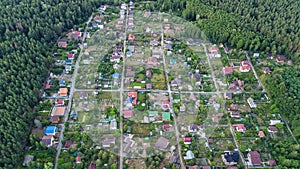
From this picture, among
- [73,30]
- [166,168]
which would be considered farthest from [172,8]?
[166,168]

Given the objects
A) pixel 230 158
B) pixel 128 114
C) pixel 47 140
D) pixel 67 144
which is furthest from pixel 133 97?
pixel 230 158

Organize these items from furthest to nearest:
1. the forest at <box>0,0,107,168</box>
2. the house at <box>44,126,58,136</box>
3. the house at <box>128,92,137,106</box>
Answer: the house at <box>128,92,137,106</box>
the house at <box>44,126,58,136</box>
the forest at <box>0,0,107,168</box>

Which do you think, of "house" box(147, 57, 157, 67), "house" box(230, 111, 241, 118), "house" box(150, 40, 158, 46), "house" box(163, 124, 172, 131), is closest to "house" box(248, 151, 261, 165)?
"house" box(230, 111, 241, 118)

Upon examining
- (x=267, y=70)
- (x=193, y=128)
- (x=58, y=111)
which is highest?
(x=267, y=70)

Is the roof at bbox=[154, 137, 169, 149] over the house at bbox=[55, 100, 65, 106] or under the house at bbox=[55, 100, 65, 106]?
under

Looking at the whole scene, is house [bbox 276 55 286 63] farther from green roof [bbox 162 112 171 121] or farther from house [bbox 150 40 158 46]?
green roof [bbox 162 112 171 121]

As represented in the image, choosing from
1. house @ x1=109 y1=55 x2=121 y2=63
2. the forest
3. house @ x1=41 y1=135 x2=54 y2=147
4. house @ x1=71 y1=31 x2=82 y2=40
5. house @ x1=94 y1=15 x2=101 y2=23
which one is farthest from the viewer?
house @ x1=94 y1=15 x2=101 y2=23

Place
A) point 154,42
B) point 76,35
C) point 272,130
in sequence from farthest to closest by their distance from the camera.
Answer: point 76,35, point 154,42, point 272,130

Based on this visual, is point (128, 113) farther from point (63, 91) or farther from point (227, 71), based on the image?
point (227, 71)
